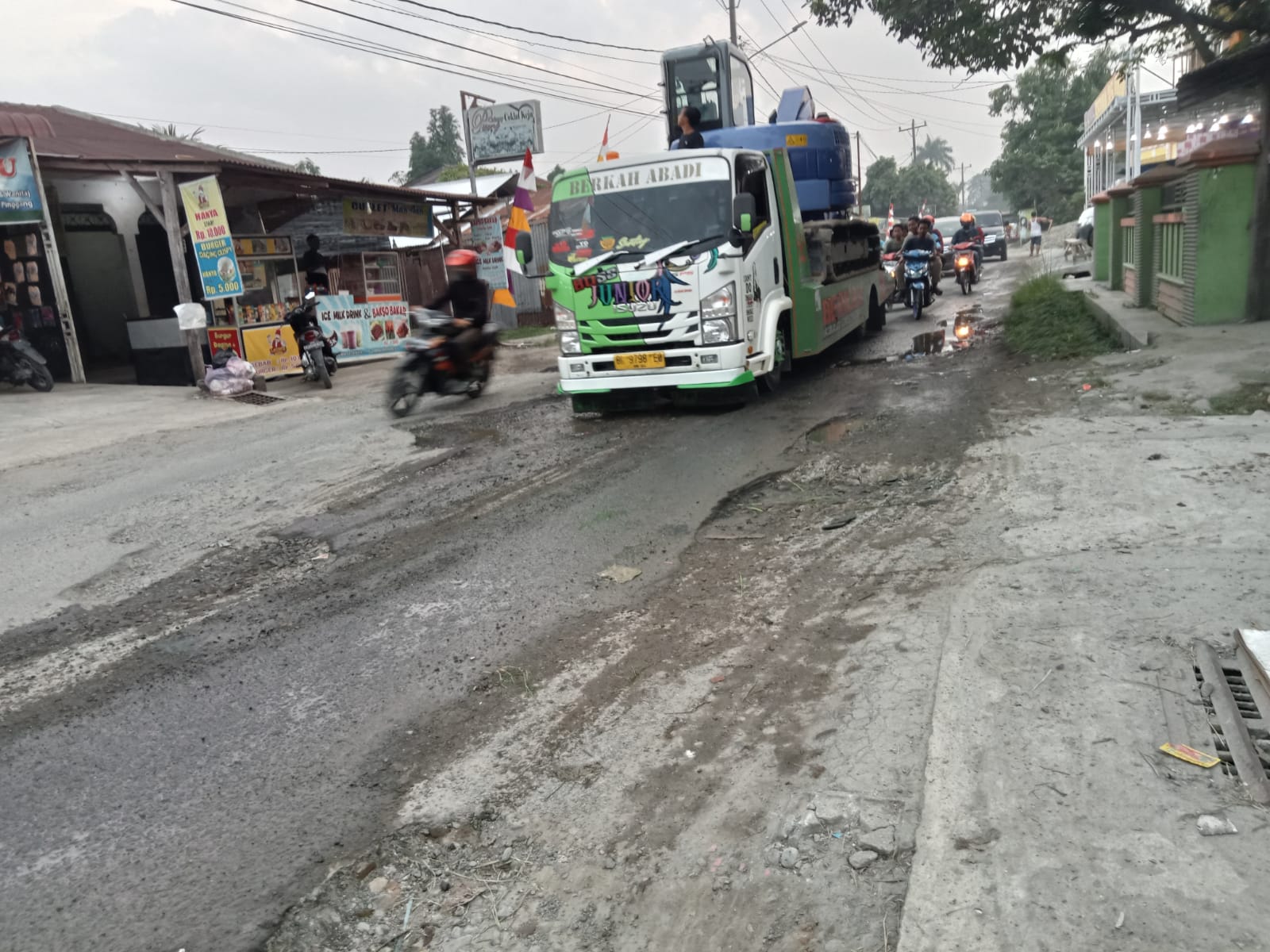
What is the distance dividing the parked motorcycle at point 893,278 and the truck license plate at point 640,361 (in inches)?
297

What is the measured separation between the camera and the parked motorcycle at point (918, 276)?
53.6ft

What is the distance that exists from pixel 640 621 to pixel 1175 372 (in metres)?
6.41

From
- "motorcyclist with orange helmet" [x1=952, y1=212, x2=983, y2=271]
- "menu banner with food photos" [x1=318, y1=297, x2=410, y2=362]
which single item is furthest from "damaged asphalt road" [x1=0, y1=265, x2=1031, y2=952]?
"motorcyclist with orange helmet" [x1=952, y1=212, x2=983, y2=271]

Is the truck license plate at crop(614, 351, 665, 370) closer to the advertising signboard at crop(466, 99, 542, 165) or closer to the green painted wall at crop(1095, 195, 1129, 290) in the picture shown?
the green painted wall at crop(1095, 195, 1129, 290)

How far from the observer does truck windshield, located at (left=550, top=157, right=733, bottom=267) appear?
29.2ft

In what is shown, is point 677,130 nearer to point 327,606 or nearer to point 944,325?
point 944,325

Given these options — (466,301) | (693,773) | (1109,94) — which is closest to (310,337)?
(466,301)

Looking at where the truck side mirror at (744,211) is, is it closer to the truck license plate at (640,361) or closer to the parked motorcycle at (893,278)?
the truck license plate at (640,361)

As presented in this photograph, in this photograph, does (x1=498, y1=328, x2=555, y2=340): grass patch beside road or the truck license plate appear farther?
(x1=498, y1=328, x2=555, y2=340): grass patch beside road

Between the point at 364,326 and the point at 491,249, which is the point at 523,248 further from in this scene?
the point at 491,249

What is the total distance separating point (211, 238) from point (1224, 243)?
1309cm

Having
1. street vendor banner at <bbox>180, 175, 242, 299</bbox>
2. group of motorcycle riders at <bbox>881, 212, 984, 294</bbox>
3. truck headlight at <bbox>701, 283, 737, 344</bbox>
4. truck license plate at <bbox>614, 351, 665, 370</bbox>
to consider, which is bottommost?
truck license plate at <bbox>614, 351, 665, 370</bbox>

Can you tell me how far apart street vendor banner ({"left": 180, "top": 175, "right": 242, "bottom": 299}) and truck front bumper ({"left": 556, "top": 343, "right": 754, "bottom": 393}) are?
7089 millimetres

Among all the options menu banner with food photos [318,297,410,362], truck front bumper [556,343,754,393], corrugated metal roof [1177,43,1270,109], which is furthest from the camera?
menu banner with food photos [318,297,410,362]
